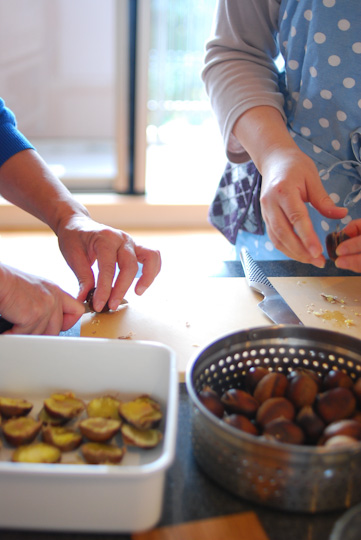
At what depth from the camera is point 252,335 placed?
704 millimetres

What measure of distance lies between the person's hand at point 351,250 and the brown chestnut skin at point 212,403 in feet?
1.69

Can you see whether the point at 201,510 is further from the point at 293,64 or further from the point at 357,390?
the point at 293,64

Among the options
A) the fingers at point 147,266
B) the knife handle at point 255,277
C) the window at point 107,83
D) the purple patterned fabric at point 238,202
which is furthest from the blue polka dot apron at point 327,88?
the window at point 107,83

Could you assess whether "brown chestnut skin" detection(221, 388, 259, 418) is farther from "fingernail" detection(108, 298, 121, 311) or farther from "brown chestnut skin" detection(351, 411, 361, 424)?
"fingernail" detection(108, 298, 121, 311)

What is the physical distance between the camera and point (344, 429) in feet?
1.79

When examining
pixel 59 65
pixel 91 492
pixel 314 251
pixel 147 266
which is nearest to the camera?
pixel 91 492

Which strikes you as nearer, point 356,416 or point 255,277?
point 356,416

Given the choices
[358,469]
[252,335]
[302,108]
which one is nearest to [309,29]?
[302,108]

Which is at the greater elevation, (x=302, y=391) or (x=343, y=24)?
(x=343, y=24)

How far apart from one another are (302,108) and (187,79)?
8.62 ft

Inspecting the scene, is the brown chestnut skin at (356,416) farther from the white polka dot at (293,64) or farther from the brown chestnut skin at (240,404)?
the white polka dot at (293,64)

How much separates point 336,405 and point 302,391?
41 millimetres

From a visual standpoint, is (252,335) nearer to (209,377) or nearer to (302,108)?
(209,377)

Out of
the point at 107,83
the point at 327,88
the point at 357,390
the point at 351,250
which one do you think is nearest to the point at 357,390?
the point at 357,390
